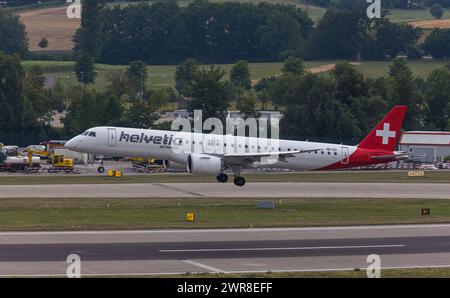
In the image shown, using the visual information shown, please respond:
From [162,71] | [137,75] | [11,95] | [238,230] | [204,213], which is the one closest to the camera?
[238,230]

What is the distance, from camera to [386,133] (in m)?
69.6

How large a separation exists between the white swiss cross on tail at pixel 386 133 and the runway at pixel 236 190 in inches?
137

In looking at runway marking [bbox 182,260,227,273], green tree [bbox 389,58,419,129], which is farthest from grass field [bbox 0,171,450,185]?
Result: green tree [bbox 389,58,419,129]

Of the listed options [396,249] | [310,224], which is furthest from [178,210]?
[396,249]

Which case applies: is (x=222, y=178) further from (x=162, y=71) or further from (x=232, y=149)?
(x=162, y=71)

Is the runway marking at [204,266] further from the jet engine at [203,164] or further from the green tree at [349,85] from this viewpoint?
the green tree at [349,85]

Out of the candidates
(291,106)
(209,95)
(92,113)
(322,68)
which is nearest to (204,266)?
(291,106)

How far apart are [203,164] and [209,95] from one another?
5636 centimetres

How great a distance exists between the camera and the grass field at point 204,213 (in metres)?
47.2

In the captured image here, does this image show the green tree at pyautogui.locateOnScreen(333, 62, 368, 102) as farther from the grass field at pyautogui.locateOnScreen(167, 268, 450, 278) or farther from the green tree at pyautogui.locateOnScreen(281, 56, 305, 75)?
the grass field at pyautogui.locateOnScreen(167, 268, 450, 278)

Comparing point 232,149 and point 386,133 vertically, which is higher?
point 386,133

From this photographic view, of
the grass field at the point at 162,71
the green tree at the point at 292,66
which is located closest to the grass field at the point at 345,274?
the green tree at the point at 292,66
